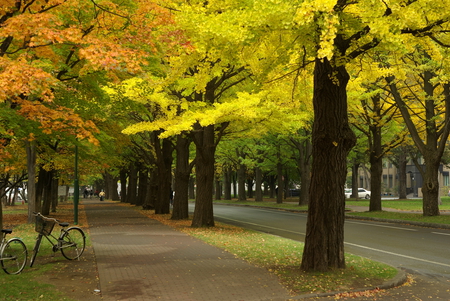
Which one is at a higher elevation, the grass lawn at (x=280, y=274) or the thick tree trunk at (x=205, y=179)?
the thick tree trunk at (x=205, y=179)

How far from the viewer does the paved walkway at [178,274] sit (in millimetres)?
7805

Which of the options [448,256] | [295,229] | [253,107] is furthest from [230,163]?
[448,256]

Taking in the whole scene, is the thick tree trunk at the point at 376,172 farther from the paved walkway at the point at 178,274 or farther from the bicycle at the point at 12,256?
the bicycle at the point at 12,256

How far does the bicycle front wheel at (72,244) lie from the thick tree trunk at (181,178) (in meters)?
12.2

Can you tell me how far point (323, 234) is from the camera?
31.3 ft

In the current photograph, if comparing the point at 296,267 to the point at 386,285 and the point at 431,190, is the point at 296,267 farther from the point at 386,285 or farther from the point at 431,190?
the point at 431,190

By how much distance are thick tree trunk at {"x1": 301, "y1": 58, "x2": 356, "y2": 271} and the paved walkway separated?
44.3 inches

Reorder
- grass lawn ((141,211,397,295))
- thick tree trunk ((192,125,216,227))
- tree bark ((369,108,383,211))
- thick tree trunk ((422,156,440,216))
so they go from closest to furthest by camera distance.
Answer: grass lawn ((141,211,397,295)), thick tree trunk ((192,125,216,227)), thick tree trunk ((422,156,440,216)), tree bark ((369,108,383,211))

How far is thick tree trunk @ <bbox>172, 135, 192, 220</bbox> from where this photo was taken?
24391 millimetres

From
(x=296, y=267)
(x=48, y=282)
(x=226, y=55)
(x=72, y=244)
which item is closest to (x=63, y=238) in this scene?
(x=72, y=244)

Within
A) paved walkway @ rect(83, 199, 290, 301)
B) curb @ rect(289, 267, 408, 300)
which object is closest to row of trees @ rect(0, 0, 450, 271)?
curb @ rect(289, 267, 408, 300)

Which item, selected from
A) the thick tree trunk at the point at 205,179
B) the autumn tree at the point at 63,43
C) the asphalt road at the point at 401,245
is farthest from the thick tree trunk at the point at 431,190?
the autumn tree at the point at 63,43

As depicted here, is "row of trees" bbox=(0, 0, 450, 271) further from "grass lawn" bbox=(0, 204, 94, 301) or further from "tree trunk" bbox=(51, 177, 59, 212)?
"tree trunk" bbox=(51, 177, 59, 212)

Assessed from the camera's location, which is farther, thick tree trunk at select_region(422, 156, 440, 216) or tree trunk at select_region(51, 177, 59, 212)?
tree trunk at select_region(51, 177, 59, 212)
